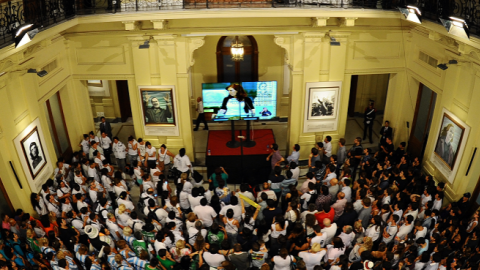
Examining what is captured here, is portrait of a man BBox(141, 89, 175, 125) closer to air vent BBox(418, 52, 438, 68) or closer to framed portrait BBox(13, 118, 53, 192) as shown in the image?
framed portrait BBox(13, 118, 53, 192)

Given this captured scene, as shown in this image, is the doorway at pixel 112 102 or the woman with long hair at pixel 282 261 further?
the doorway at pixel 112 102

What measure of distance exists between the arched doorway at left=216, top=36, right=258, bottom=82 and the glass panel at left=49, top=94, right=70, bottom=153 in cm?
492

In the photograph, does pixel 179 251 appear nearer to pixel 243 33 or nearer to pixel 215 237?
pixel 215 237

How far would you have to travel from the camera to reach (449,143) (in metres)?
8.55

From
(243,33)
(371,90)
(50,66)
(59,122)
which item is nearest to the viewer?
(50,66)

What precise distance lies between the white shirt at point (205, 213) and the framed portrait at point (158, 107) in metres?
3.65

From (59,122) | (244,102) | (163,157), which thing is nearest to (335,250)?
(163,157)

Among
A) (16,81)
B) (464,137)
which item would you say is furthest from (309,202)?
(16,81)

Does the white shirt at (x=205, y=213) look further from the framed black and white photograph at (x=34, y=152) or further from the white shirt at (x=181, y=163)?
the framed black and white photograph at (x=34, y=152)

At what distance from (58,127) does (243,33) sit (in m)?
5.13

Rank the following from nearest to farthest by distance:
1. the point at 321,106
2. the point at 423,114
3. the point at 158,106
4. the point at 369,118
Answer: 1. the point at 423,114
2. the point at 158,106
3. the point at 321,106
4. the point at 369,118

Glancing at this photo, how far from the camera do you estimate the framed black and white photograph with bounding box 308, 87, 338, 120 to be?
10492mm

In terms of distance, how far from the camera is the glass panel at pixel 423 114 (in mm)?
10039

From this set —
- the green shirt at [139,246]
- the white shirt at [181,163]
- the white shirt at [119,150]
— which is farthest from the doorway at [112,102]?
the green shirt at [139,246]
